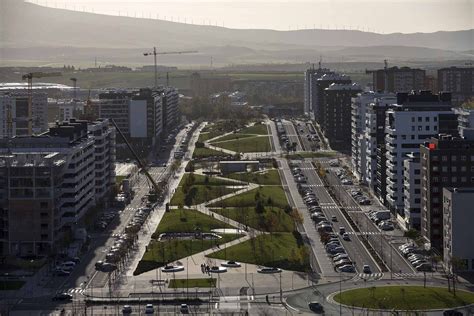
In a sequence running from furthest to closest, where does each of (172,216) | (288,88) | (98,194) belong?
(288,88) < (98,194) < (172,216)

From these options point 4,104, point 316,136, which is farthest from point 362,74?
point 4,104

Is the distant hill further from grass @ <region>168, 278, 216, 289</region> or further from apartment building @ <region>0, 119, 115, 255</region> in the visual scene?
grass @ <region>168, 278, 216, 289</region>

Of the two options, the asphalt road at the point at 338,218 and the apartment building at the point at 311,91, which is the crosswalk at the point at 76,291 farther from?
the apartment building at the point at 311,91

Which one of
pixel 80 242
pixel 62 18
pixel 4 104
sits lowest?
pixel 80 242

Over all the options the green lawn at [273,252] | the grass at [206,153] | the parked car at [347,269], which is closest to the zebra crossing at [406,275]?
the parked car at [347,269]

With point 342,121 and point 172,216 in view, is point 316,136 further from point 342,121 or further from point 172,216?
point 172,216

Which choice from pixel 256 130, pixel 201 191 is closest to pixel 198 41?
pixel 256 130
